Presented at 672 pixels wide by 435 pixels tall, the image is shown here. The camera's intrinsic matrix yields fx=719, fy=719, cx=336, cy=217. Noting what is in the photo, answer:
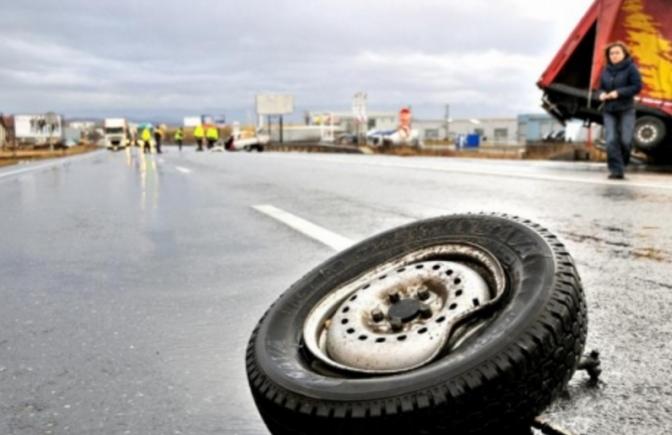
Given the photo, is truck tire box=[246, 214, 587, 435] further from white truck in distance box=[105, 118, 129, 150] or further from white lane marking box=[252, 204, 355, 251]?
white truck in distance box=[105, 118, 129, 150]

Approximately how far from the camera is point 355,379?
70.1 inches

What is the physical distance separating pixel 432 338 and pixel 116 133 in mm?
67726

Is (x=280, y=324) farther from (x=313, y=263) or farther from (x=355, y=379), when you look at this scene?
(x=313, y=263)

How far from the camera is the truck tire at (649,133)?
39.6 ft

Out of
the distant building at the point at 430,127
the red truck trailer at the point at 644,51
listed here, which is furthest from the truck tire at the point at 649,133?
the distant building at the point at 430,127

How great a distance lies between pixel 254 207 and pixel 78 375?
5.36 meters

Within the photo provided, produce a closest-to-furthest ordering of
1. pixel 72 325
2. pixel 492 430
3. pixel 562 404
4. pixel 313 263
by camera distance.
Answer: pixel 492 430 → pixel 562 404 → pixel 72 325 → pixel 313 263

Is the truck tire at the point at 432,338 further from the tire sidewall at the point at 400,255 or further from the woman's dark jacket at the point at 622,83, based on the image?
the woman's dark jacket at the point at 622,83

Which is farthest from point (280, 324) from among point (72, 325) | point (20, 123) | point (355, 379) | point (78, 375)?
point (20, 123)

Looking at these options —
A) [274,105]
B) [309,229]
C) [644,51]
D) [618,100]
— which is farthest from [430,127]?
[309,229]

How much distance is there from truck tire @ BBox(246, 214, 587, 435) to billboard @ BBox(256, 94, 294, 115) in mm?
86203

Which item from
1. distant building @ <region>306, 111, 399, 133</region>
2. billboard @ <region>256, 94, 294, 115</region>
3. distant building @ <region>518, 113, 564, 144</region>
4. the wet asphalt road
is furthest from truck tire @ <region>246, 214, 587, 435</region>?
distant building @ <region>306, 111, 399, 133</region>

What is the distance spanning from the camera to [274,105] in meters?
88.2

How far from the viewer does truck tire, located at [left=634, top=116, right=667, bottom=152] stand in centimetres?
1208
